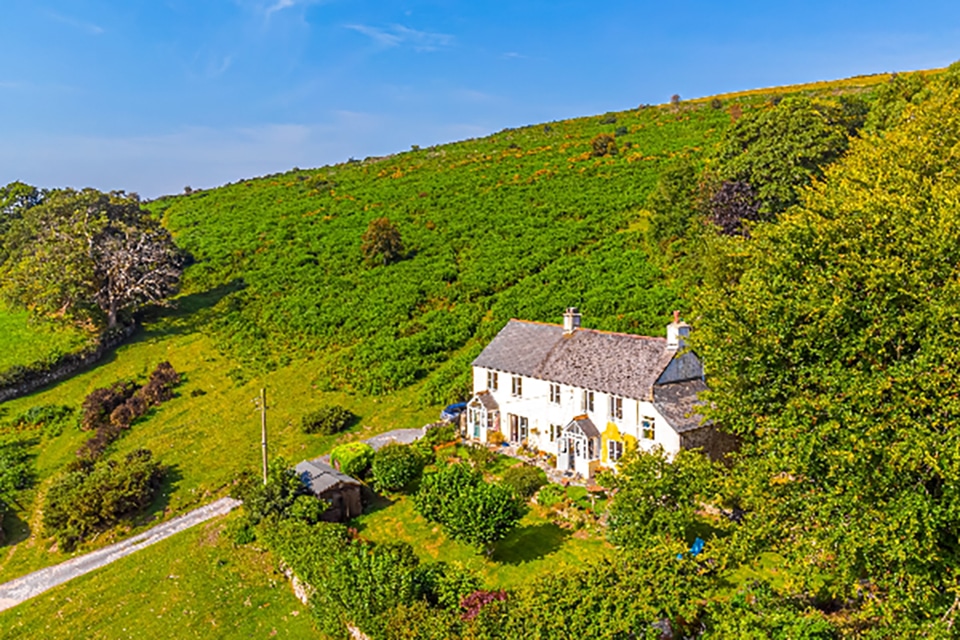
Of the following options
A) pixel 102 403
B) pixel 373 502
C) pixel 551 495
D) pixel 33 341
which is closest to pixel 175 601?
pixel 373 502

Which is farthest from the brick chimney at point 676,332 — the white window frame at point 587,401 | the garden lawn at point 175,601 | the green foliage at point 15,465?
the green foliage at point 15,465

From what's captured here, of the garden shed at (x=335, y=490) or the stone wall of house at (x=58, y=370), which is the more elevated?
the stone wall of house at (x=58, y=370)

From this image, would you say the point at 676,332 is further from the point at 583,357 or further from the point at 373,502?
the point at 373,502

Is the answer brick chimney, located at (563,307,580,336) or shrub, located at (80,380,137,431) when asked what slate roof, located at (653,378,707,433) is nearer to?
brick chimney, located at (563,307,580,336)

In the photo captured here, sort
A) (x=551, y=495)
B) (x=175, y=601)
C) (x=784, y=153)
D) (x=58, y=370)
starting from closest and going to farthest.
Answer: (x=175, y=601) → (x=551, y=495) → (x=784, y=153) → (x=58, y=370)

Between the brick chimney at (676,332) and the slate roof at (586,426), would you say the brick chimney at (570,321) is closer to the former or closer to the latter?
the slate roof at (586,426)

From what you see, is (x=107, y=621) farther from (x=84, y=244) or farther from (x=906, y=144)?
(x=84, y=244)
